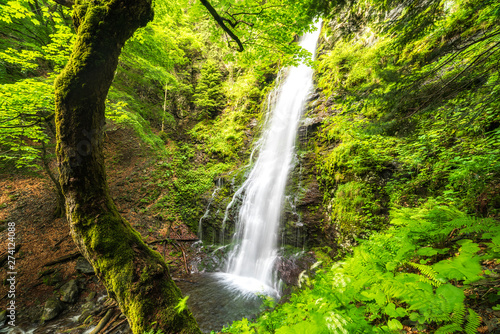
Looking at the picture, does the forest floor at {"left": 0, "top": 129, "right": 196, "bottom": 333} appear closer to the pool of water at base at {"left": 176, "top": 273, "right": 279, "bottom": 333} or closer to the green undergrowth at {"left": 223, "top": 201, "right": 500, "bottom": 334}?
the pool of water at base at {"left": 176, "top": 273, "right": 279, "bottom": 333}

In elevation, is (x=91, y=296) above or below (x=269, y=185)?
below

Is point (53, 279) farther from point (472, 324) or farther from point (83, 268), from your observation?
point (472, 324)

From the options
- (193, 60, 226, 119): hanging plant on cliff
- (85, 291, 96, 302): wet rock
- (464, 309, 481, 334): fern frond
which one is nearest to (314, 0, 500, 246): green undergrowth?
(464, 309, 481, 334): fern frond

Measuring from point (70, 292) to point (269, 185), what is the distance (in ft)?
23.4

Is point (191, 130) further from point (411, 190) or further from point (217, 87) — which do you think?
point (411, 190)

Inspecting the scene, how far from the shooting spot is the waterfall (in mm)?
7016

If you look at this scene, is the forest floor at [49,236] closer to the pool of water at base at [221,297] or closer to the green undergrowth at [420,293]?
the pool of water at base at [221,297]

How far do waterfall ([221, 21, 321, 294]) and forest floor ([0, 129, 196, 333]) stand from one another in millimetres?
2462

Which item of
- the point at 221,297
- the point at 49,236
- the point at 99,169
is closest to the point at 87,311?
the point at 221,297

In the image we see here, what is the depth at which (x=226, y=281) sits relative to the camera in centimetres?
662

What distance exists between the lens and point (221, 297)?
5.64 m

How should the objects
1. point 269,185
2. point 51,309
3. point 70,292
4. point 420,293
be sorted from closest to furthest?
point 420,293 → point 51,309 → point 70,292 → point 269,185

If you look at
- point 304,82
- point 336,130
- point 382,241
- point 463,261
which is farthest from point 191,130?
point 463,261

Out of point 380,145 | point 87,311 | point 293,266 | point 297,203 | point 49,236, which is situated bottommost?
point 87,311
